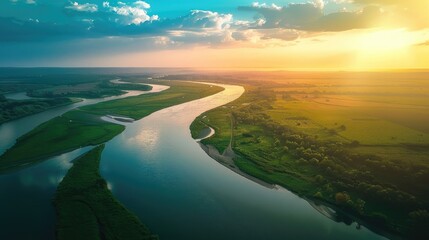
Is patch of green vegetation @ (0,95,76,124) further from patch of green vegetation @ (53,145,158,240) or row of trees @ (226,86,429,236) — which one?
row of trees @ (226,86,429,236)

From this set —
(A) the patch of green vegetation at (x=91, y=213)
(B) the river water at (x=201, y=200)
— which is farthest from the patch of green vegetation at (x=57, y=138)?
(A) the patch of green vegetation at (x=91, y=213)

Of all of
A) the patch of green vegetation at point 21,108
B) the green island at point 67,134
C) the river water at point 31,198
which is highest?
the patch of green vegetation at point 21,108

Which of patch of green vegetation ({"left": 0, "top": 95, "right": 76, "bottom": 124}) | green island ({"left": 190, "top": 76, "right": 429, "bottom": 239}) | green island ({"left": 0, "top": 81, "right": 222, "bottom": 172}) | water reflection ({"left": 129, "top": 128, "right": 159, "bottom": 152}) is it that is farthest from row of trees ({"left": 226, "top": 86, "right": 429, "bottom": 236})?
patch of green vegetation ({"left": 0, "top": 95, "right": 76, "bottom": 124})

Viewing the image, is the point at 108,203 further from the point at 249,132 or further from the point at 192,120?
the point at 192,120

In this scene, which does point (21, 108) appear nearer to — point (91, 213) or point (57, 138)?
point (57, 138)

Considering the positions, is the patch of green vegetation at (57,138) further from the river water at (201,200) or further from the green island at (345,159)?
the green island at (345,159)

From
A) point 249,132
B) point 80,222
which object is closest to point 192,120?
point 249,132

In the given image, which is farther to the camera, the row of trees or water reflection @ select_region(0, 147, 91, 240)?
the row of trees
